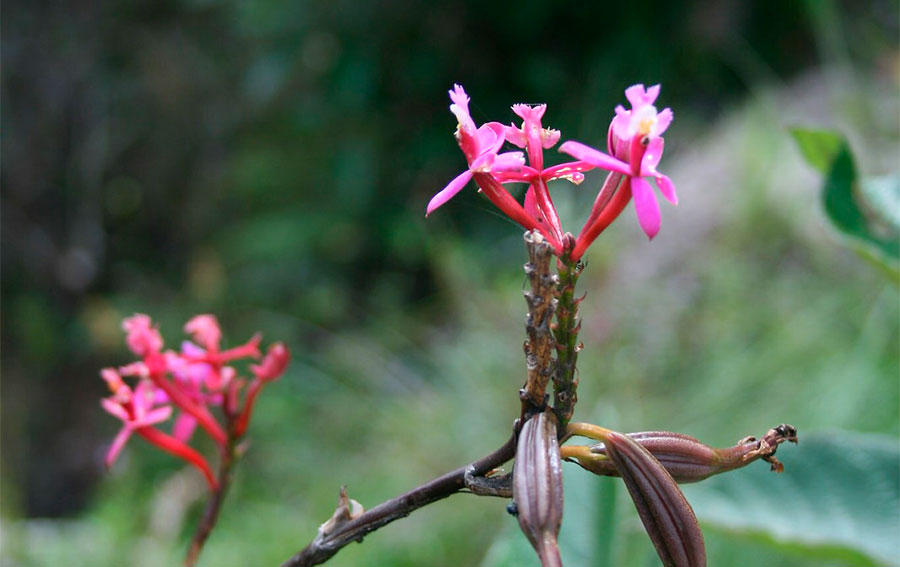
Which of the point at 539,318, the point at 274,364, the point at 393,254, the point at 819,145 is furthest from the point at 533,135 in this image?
the point at 393,254

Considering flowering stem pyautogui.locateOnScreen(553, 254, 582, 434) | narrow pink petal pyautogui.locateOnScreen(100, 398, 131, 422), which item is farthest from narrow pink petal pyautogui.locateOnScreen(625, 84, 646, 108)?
narrow pink petal pyautogui.locateOnScreen(100, 398, 131, 422)

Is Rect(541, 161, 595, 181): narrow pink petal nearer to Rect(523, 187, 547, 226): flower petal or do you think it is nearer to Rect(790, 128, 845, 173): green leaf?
Rect(523, 187, 547, 226): flower petal

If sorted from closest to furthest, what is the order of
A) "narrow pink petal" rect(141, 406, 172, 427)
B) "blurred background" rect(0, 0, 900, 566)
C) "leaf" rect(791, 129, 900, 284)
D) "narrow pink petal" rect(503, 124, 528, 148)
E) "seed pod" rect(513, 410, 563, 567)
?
"seed pod" rect(513, 410, 563, 567) → "narrow pink petal" rect(503, 124, 528, 148) → "narrow pink petal" rect(141, 406, 172, 427) → "leaf" rect(791, 129, 900, 284) → "blurred background" rect(0, 0, 900, 566)

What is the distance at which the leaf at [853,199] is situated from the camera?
0.81 meters

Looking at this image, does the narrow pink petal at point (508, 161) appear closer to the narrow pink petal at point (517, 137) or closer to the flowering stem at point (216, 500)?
the narrow pink petal at point (517, 137)

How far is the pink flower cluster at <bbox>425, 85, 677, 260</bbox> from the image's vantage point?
393 mm

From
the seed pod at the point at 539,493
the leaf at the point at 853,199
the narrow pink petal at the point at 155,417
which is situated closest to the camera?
the seed pod at the point at 539,493

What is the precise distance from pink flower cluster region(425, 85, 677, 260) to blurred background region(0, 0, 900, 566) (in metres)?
0.46

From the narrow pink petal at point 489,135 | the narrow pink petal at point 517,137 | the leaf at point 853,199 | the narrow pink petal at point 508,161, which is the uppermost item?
the leaf at point 853,199

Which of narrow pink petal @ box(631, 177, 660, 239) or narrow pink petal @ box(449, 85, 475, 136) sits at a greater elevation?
narrow pink petal @ box(449, 85, 475, 136)

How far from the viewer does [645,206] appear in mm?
385

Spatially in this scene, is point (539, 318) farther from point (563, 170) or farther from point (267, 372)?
point (267, 372)

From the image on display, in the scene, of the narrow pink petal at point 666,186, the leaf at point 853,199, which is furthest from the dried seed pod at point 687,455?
the leaf at point 853,199

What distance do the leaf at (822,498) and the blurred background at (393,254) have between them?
0.01 m
